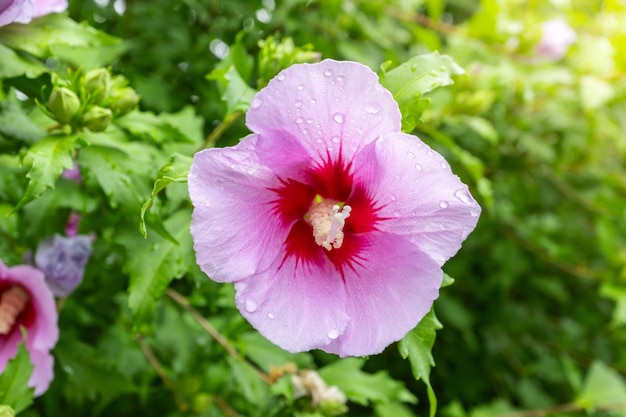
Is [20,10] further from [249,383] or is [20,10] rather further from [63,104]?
[249,383]

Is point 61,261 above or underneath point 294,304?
underneath

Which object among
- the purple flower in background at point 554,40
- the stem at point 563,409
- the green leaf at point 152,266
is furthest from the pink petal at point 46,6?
the stem at point 563,409

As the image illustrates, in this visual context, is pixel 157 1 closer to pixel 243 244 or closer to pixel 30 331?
pixel 30 331

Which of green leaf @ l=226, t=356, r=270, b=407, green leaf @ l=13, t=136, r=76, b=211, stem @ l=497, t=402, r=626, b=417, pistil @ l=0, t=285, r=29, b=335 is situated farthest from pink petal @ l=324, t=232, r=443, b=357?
stem @ l=497, t=402, r=626, b=417

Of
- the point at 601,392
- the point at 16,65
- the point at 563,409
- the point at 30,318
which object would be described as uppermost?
the point at 16,65

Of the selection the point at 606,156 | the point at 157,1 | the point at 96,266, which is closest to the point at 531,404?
the point at 606,156

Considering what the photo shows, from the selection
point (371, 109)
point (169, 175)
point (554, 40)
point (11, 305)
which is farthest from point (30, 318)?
point (554, 40)
